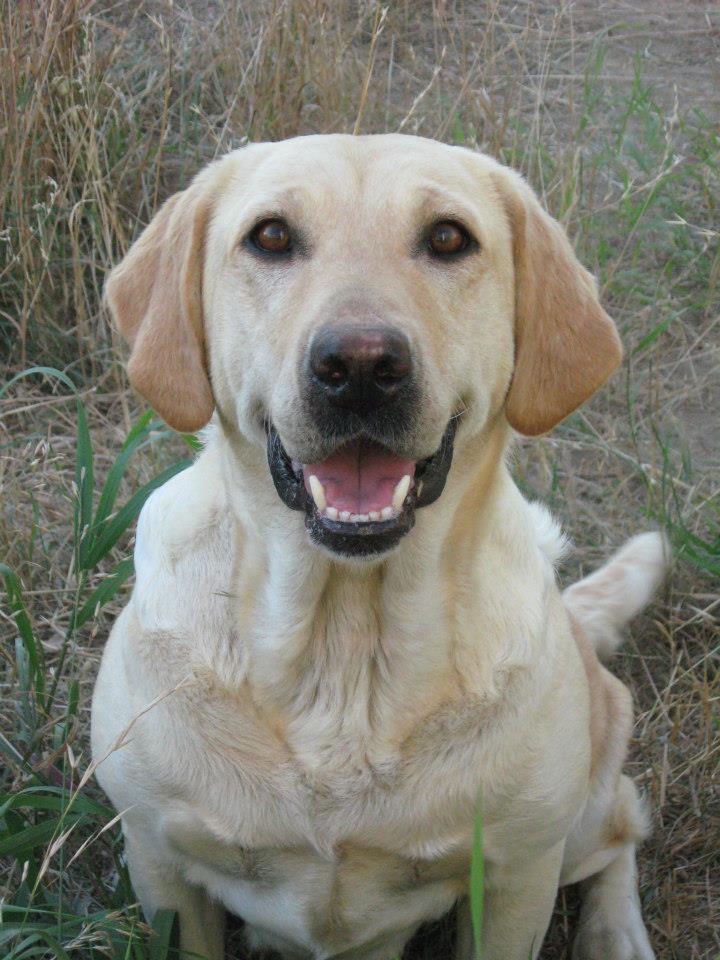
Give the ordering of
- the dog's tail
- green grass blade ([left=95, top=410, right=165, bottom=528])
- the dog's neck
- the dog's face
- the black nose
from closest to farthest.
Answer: the black nose, the dog's face, the dog's neck, green grass blade ([left=95, top=410, right=165, bottom=528]), the dog's tail

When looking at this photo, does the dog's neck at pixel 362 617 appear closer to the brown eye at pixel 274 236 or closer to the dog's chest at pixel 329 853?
the dog's chest at pixel 329 853

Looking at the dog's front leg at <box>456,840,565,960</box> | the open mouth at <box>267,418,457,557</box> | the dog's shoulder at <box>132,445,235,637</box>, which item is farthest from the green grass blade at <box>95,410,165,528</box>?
the dog's front leg at <box>456,840,565,960</box>

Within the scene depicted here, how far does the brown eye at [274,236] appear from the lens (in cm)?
222

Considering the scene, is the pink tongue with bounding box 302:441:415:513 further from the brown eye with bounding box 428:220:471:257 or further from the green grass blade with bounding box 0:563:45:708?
the green grass blade with bounding box 0:563:45:708

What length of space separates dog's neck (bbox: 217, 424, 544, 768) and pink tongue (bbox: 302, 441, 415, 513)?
0.49 feet

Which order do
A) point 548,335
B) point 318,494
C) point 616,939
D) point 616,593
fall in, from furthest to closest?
point 616,593
point 616,939
point 548,335
point 318,494

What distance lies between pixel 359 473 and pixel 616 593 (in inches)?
53.7

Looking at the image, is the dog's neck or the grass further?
the grass

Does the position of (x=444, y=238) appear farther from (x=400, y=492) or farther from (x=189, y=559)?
(x=189, y=559)

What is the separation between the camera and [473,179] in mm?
2359

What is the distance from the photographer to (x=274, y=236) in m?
2.22

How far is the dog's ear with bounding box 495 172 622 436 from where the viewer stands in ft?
7.72

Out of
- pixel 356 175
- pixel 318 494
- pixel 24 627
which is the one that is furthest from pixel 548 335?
pixel 24 627

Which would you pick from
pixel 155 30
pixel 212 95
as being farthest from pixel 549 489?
pixel 155 30
